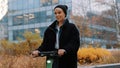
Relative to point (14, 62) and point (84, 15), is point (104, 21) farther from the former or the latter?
point (14, 62)

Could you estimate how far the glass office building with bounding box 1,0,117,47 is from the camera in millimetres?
51688

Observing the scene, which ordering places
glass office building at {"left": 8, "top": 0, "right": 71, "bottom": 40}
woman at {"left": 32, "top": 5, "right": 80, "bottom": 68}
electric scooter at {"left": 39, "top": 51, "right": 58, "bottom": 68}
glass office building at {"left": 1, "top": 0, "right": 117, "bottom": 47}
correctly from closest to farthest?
electric scooter at {"left": 39, "top": 51, "right": 58, "bottom": 68}, woman at {"left": 32, "top": 5, "right": 80, "bottom": 68}, glass office building at {"left": 1, "top": 0, "right": 117, "bottom": 47}, glass office building at {"left": 8, "top": 0, "right": 71, "bottom": 40}

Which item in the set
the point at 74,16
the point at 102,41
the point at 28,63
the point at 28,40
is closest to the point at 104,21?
the point at 102,41

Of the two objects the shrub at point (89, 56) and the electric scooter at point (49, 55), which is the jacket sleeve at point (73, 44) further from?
the shrub at point (89, 56)

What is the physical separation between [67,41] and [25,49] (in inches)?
732

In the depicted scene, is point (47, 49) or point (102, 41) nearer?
point (47, 49)

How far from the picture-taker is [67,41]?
4.38m

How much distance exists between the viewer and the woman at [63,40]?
14.3ft

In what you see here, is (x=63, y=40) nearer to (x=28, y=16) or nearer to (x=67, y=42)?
(x=67, y=42)

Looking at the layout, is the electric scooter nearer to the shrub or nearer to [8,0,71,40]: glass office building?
the shrub

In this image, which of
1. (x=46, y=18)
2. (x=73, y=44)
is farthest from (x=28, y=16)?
(x=73, y=44)

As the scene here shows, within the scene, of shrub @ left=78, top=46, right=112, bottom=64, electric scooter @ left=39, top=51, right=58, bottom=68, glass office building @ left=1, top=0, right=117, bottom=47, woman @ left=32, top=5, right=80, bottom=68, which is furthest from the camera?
glass office building @ left=1, top=0, right=117, bottom=47

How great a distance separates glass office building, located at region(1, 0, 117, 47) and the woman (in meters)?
42.8

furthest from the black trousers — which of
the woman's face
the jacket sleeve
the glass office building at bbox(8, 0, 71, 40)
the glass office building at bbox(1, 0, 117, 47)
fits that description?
the glass office building at bbox(8, 0, 71, 40)
